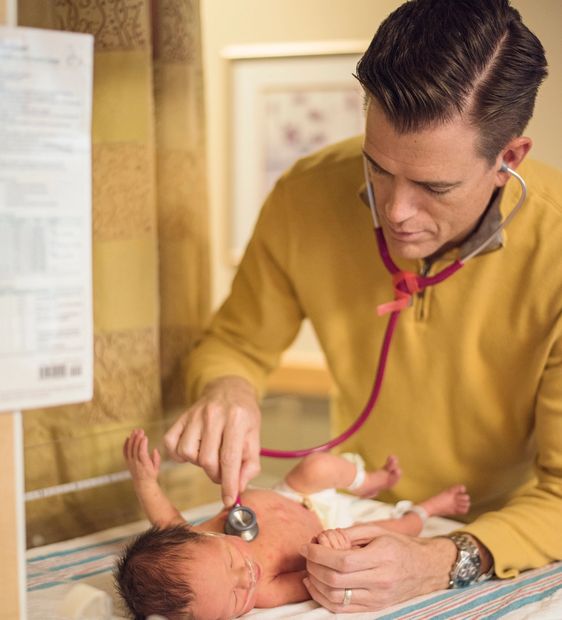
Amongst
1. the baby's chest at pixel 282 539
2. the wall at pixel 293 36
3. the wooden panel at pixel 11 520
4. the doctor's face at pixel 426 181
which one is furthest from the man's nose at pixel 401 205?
the wooden panel at pixel 11 520

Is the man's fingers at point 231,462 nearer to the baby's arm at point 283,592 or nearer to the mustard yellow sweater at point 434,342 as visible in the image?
the baby's arm at point 283,592

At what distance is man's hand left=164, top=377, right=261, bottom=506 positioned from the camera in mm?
1212

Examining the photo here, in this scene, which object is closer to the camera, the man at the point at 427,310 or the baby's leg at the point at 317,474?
the man at the point at 427,310

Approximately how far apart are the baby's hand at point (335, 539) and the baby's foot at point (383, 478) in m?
0.33

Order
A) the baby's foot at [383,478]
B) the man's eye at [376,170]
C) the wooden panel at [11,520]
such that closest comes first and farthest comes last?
1. the wooden panel at [11,520]
2. the man's eye at [376,170]
3. the baby's foot at [383,478]

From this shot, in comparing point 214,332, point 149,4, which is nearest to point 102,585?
point 214,332

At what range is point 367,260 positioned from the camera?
155 centimetres

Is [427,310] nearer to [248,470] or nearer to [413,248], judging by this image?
[413,248]

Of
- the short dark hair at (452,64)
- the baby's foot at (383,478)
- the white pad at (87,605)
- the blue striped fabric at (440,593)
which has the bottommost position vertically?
the blue striped fabric at (440,593)

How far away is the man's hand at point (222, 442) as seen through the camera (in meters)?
1.21

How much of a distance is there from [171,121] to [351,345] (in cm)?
52

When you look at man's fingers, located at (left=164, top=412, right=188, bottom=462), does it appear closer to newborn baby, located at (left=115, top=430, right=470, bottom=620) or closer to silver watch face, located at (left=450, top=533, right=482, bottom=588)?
newborn baby, located at (left=115, top=430, right=470, bottom=620)

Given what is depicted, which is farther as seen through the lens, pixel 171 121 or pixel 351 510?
pixel 171 121

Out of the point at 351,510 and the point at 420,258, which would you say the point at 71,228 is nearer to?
the point at 420,258
